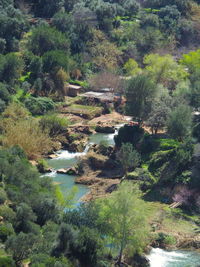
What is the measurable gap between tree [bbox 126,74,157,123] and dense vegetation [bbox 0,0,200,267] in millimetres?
127

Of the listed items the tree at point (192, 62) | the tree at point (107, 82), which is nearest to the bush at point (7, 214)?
the tree at point (107, 82)

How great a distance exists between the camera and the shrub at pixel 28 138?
6431 cm

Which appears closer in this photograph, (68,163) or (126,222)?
(126,222)

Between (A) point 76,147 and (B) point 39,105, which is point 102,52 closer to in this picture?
(B) point 39,105

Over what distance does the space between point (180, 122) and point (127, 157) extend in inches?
304

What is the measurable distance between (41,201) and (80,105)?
138 ft

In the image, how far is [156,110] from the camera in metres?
68.0

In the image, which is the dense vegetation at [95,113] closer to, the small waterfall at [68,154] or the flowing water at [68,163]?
the small waterfall at [68,154]

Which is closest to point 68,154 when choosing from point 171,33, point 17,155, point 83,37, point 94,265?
point 17,155

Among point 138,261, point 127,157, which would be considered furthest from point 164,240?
point 127,157

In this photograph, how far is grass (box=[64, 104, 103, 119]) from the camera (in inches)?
3221

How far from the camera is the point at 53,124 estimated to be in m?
72.1

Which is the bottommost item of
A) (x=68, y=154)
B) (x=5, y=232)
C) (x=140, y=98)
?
(x=68, y=154)

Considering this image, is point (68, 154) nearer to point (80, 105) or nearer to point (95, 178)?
point (95, 178)
